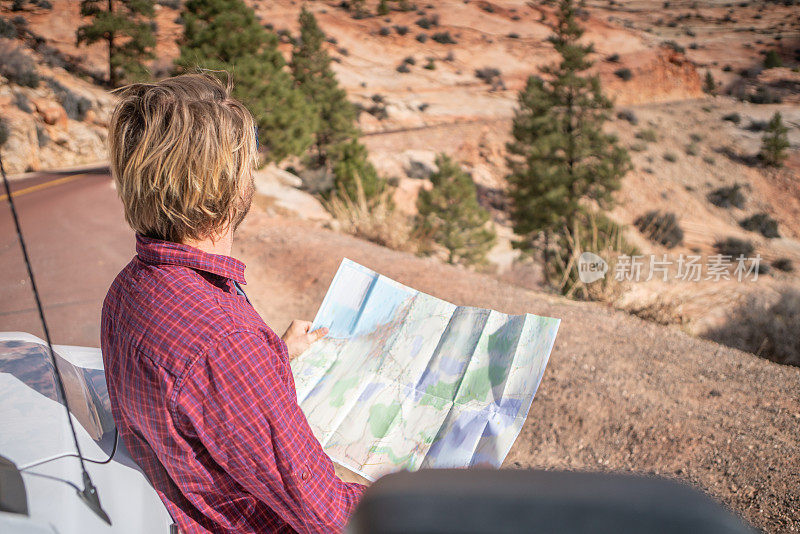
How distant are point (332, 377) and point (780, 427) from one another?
168 centimetres

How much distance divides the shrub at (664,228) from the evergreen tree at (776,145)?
6.78 metres

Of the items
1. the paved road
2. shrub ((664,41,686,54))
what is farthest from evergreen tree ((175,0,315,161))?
shrub ((664,41,686,54))

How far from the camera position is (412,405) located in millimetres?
1696

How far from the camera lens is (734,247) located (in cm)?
1700

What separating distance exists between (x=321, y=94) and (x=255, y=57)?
387 centimetres

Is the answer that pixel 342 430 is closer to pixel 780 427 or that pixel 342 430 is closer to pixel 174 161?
pixel 174 161

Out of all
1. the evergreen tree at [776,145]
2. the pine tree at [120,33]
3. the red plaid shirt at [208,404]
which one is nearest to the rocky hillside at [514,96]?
the evergreen tree at [776,145]

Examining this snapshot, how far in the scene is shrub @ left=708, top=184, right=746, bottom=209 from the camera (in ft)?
67.3

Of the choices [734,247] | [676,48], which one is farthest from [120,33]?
[676,48]

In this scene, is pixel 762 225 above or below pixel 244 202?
below

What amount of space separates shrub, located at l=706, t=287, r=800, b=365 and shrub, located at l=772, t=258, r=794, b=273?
14317 mm

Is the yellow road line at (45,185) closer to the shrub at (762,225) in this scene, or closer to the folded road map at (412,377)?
the folded road map at (412,377)

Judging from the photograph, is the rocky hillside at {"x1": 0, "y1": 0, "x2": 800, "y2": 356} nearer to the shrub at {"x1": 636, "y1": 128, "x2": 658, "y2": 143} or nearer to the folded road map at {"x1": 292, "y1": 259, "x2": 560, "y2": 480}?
the shrub at {"x1": 636, "y1": 128, "x2": 658, "y2": 143}

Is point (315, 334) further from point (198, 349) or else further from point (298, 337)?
point (198, 349)
